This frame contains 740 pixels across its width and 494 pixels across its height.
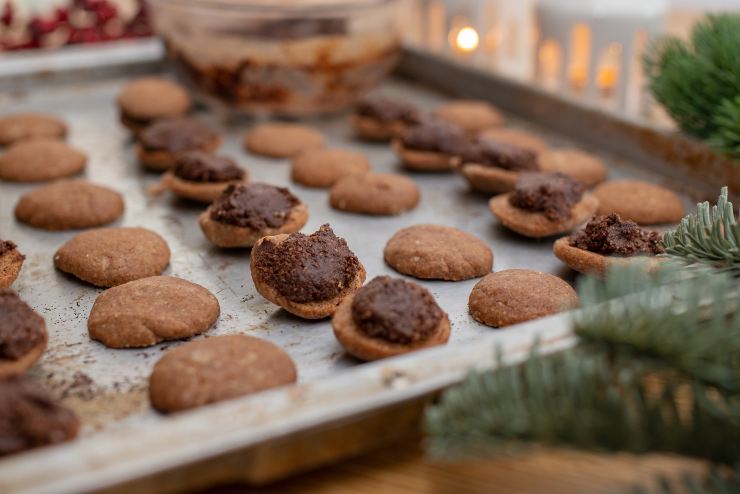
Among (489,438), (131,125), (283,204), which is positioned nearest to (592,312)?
(489,438)

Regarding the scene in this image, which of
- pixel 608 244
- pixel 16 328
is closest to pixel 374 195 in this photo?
pixel 608 244

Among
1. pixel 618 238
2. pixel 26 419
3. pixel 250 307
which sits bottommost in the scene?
pixel 250 307

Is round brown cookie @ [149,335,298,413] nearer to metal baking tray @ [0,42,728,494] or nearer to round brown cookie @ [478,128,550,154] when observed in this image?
metal baking tray @ [0,42,728,494]

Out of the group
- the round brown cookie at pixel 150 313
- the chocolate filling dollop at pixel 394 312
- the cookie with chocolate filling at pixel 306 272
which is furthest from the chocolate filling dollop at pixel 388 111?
the chocolate filling dollop at pixel 394 312

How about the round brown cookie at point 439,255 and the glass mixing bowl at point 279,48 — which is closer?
the round brown cookie at point 439,255

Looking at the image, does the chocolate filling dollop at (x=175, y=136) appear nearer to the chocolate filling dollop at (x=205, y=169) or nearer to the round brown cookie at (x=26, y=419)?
the chocolate filling dollop at (x=205, y=169)

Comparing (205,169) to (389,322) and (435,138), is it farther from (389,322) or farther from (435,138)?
(389,322)

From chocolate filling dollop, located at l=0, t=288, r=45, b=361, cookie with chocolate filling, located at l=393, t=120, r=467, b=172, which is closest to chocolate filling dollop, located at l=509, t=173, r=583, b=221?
cookie with chocolate filling, located at l=393, t=120, r=467, b=172
